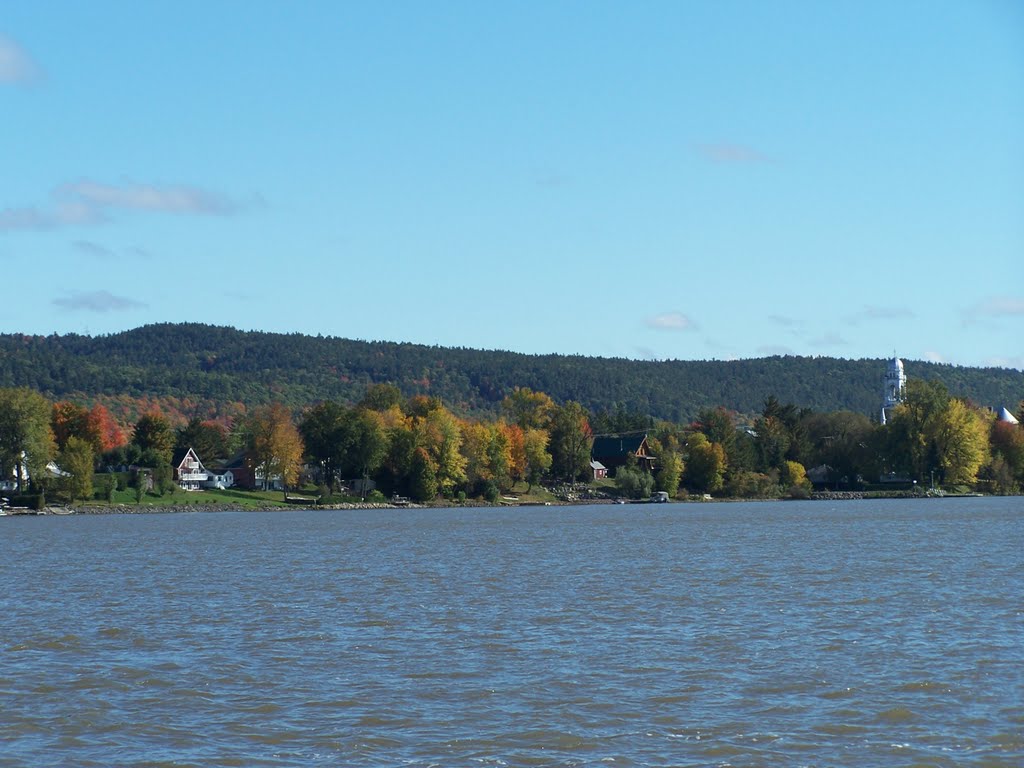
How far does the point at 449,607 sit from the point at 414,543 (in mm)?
27801

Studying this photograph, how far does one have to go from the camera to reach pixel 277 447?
10950 centimetres

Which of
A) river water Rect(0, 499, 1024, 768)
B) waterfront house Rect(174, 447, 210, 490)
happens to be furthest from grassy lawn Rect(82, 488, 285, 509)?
river water Rect(0, 499, 1024, 768)

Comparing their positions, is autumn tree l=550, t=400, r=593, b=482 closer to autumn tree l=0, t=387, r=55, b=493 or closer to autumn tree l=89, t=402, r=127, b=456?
autumn tree l=89, t=402, r=127, b=456

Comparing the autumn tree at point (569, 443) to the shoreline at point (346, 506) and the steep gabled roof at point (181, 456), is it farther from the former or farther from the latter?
the steep gabled roof at point (181, 456)

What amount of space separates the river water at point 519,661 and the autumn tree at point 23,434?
181 ft

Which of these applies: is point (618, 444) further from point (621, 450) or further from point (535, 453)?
point (535, 453)

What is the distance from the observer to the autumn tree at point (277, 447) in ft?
360

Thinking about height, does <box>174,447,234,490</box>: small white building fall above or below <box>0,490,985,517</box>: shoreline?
above

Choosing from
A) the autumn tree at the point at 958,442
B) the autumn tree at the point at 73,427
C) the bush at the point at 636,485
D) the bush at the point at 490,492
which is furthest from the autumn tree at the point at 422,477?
the autumn tree at the point at 958,442

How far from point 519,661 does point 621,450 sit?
126451 millimetres

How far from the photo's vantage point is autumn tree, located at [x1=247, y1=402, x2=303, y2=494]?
109688mm

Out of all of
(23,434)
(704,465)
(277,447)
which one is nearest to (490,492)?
(277,447)

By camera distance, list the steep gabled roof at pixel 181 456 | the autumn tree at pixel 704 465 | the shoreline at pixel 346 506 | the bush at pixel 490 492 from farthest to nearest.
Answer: the autumn tree at pixel 704 465 < the steep gabled roof at pixel 181 456 < the bush at pixel 490 492 < the shoreline at pixel 346 506

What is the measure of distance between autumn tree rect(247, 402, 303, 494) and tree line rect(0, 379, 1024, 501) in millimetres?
133
